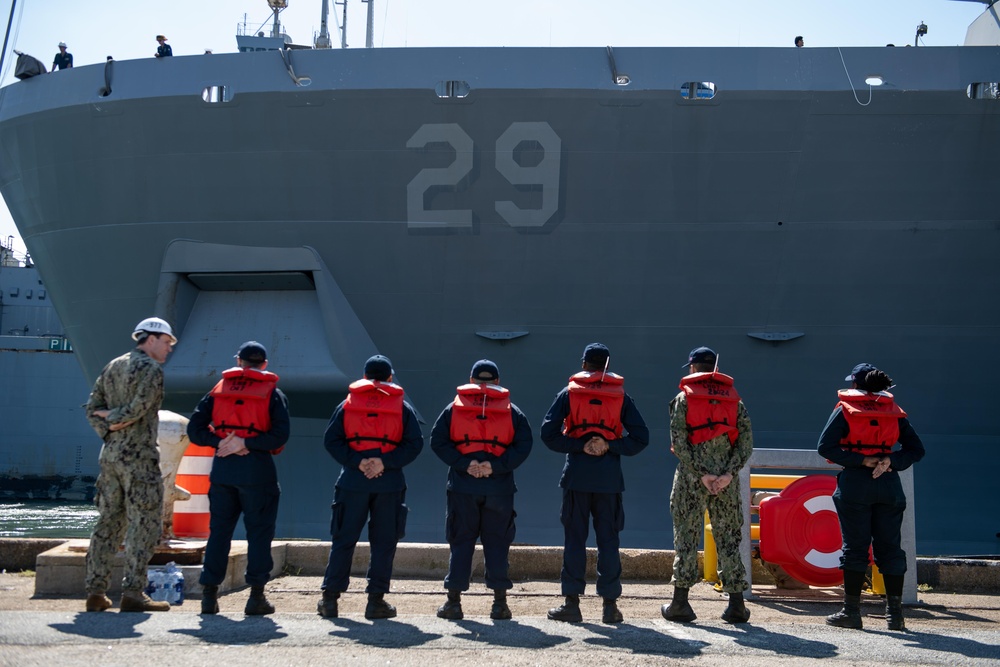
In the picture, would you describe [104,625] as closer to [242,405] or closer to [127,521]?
[127,521]

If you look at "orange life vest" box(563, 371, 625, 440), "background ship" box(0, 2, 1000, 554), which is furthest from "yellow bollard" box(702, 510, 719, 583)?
"background ship" box(0, 2, 1000, 554)

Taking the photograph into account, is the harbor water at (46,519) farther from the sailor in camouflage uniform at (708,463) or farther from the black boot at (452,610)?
the sailor in camouflage uniform at (708,463)

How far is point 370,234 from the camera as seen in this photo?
10891 millimetres

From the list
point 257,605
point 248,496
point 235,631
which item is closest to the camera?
point 235,631

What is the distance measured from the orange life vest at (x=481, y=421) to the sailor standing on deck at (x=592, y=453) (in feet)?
0.80

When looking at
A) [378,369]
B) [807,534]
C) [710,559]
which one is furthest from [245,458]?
[807,534]

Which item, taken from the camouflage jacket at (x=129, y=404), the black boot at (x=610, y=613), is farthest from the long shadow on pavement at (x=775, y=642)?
the camouflage jacket at (x=129, y=404)

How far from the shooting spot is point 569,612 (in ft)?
16.6

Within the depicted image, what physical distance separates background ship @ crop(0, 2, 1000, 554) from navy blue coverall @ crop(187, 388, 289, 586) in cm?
553

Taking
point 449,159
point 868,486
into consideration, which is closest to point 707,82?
point 449,159

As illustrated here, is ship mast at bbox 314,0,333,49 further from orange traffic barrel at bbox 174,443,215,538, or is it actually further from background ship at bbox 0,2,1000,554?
orange traffic barrel at bbox 174,443,215,538

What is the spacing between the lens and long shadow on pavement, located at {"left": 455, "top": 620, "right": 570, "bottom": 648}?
4.32 m

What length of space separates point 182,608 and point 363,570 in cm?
170

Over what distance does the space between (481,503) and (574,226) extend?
579 cm
